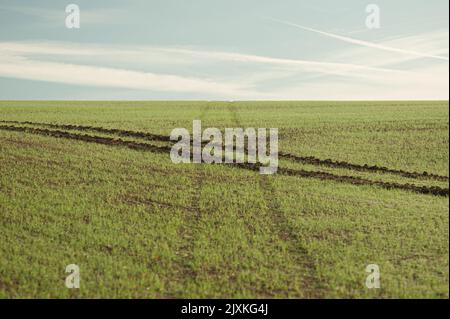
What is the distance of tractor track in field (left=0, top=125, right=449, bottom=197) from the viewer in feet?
73.2

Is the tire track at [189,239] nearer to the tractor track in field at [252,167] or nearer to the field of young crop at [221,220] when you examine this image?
the field of young crop at [221,220]

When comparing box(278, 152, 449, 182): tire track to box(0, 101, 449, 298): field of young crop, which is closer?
box(0, 101, 449, 298): field of young crop

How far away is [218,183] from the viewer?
75.4 ft

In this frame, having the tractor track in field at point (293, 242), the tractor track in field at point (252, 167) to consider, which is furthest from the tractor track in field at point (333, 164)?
the tractor track in field at point (293, 242)

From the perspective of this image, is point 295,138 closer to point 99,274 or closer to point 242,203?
point 242,203

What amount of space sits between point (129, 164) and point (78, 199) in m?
6.30

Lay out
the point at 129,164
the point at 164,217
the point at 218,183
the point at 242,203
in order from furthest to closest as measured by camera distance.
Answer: the point at 129,164
the point at 218,183
the point at 242,203
the point at 164,217

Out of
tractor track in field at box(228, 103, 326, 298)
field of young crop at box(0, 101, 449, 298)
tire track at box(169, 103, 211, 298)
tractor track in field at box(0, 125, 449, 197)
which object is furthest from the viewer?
tractor track in field at box(0, 125, 449, 197)

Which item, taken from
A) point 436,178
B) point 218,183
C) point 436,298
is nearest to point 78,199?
point 218,183

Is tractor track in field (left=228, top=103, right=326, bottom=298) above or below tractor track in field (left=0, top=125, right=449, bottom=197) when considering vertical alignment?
below

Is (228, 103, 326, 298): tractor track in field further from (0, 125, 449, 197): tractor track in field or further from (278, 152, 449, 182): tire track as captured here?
(278, 152, 449, 182): tire track

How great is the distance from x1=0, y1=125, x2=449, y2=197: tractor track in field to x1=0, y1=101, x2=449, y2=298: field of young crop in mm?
117

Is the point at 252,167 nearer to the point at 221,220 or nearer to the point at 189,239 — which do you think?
the point at 221,220

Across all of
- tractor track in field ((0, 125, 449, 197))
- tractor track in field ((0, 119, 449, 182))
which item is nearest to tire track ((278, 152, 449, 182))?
tractor track in field ((0, 119, 449, 182))
